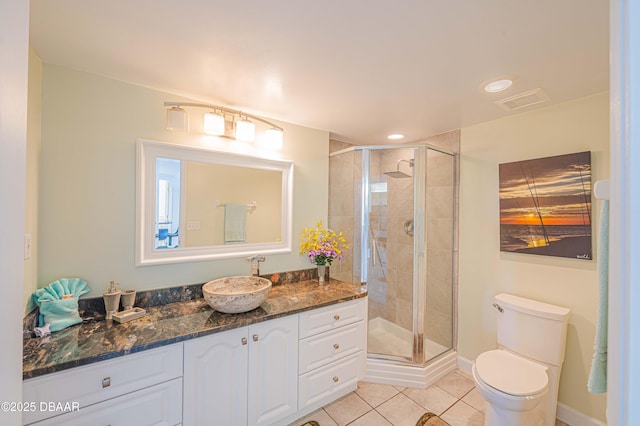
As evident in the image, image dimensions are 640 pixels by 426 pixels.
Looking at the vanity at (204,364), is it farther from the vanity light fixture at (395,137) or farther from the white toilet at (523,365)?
the vanity light fixture at (395,137)

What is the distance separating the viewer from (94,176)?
1605 mm

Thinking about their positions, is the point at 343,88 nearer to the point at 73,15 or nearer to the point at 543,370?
the point at 73,15

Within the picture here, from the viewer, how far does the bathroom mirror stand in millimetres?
1780

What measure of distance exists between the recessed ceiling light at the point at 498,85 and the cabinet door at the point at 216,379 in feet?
7.29

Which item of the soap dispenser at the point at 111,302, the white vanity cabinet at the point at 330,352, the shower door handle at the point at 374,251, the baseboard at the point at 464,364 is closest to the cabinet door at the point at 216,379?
the white vanity cabinet at the point at 330,352

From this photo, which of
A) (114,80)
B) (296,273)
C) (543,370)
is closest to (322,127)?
(296,273)

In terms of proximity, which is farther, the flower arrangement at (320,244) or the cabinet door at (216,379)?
the flower arrangement at (320,244)

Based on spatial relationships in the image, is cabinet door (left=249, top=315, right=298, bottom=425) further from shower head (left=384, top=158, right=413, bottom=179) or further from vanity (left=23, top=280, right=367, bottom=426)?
shower head (left=384, top=158, right=413, bottom=179)

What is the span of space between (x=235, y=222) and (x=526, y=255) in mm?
2394

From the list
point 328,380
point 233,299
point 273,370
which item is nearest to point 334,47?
point 233,299

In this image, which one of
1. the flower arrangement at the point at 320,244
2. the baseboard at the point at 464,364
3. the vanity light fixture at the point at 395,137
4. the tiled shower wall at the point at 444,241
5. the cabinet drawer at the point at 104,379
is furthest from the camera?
the vanity light fixture at the point at 395,137

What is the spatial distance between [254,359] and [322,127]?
2036mm

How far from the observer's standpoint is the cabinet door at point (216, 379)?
1.42 meters

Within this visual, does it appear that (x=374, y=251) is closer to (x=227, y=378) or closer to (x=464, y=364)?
(x=464, y=364)
